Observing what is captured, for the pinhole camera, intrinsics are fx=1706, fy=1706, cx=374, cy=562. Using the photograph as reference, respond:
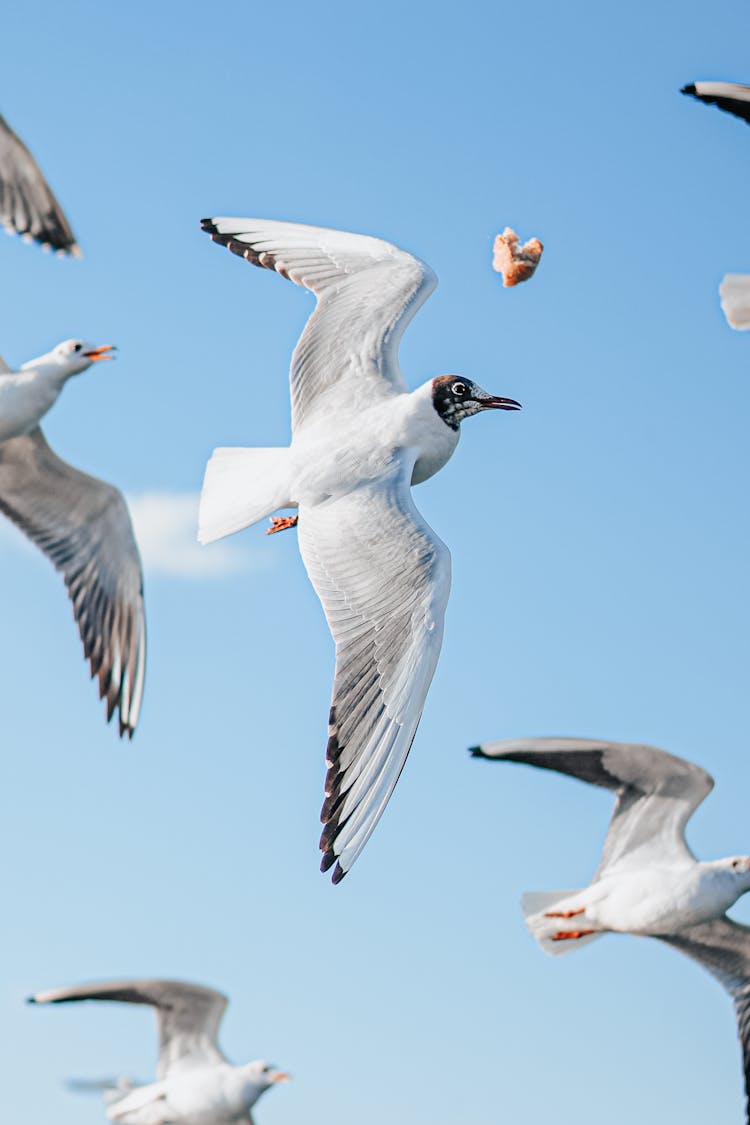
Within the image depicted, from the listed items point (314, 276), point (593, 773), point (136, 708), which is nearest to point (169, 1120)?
point (136, 708)

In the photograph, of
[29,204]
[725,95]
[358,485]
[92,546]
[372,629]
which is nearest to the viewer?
[372,629]

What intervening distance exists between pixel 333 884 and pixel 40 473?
390 centimetres

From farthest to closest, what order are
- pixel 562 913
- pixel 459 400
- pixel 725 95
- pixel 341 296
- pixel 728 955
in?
pixel 728 955 → pixel 562 913 → pixel 341 296 → pixel 459 400 → pixel 725 95

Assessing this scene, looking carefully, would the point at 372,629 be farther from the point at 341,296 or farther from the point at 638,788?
the point at 638,788

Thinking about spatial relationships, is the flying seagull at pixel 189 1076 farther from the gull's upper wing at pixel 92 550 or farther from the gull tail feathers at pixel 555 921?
the gull tail feathers at pixel 555 921

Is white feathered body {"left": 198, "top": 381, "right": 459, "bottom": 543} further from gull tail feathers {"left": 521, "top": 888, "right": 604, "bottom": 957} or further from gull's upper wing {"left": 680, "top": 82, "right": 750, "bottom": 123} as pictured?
gull tail feathers {"left": 521, "top": 888, "right": 604, "bottom": 957}

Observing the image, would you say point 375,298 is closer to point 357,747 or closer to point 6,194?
point 6,194

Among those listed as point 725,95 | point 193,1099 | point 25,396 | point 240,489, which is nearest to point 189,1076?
point 193,1099

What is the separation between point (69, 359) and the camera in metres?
7.56

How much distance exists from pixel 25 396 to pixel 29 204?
32.4 inches

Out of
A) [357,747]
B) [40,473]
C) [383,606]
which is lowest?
[357,747]

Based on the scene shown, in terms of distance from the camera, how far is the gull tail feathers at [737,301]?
25.5 feet

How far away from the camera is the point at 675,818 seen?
25.1ft

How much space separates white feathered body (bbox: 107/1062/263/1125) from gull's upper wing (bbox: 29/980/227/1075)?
2.7 inches
